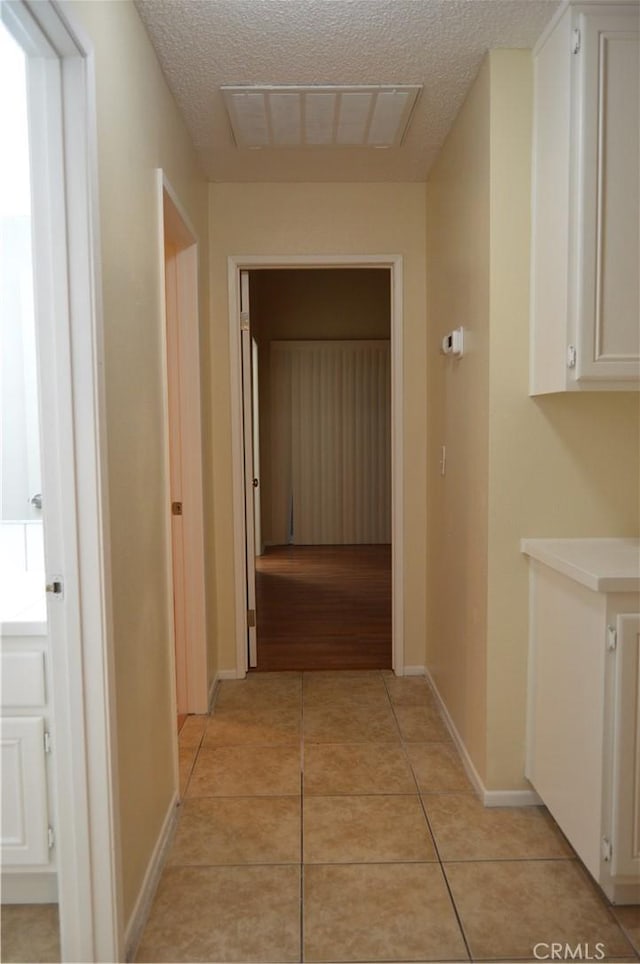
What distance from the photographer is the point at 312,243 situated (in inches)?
136

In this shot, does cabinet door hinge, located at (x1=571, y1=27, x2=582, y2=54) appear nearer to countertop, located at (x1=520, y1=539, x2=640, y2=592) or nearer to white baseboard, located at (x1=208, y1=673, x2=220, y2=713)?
countertop, located at (x1=520, y1=539, x2=640, y2=592)

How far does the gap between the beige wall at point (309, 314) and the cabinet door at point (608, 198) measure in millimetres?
5349

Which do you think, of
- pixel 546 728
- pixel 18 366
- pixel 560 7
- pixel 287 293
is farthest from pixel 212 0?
pixel 287 293

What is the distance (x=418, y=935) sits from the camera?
1763mm

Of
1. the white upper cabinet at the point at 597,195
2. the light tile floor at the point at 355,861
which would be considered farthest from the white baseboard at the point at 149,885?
the white upper cabinet at the point at 597,195

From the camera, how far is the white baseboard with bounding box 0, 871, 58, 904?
1.88 m

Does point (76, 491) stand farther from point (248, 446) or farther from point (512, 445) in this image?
point (248, 446)

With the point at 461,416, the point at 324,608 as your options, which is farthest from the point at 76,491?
the point at 324,608

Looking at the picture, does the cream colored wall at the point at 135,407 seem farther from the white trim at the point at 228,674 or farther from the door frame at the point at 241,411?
the white trim at the point at 228,674

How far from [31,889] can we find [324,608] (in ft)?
10.5

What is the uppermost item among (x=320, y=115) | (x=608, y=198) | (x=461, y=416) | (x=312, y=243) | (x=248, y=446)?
(x=320, y=115)

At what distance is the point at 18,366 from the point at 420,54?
166 cm

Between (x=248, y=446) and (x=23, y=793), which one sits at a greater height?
(x=248, y=446)

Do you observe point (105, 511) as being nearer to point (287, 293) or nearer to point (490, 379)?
point (490, 379)
